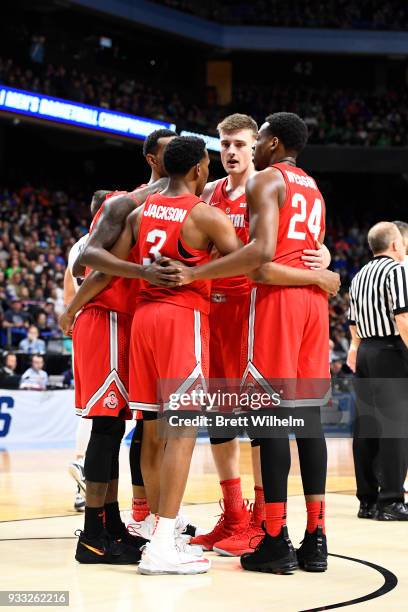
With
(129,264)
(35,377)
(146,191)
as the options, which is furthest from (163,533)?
(35,377)

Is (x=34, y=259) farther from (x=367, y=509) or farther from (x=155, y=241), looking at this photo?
(x=155, y=241)

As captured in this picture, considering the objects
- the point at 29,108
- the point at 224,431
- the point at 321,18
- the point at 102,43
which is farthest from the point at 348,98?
the point at 224,431

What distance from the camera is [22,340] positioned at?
51.0 feet

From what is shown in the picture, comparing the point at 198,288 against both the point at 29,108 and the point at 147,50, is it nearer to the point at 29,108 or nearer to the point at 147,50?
the point at 29,108

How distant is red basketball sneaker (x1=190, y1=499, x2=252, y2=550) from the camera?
547 cm

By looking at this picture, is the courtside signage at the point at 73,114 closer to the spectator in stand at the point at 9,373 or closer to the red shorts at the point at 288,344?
the spectator in stand at the point at 9,373

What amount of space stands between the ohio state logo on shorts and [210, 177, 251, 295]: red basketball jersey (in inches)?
34.2

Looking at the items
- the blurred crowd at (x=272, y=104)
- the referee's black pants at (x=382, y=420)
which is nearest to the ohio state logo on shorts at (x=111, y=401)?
the referee's black pants at (x=382, y=420)

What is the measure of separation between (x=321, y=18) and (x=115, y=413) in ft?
90.8

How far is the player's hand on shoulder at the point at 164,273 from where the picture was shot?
4688mm

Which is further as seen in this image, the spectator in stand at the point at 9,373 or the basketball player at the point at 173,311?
the spectator in stand at the point at 9,373

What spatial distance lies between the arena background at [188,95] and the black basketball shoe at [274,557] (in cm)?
1325

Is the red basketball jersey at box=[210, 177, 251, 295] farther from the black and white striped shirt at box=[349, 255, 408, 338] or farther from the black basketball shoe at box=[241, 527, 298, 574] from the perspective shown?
the black and white striped shirt at box=[349, 255, 408, 338]

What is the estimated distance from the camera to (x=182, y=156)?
15.9ft
